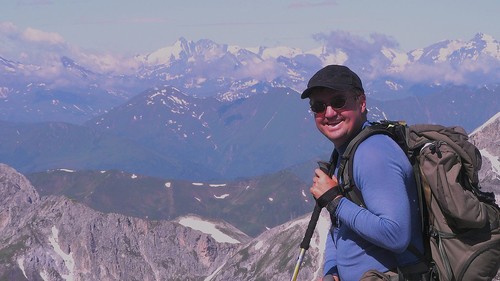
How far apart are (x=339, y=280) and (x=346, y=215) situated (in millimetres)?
2072

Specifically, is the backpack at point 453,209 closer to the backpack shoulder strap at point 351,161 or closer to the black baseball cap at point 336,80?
the backpack shoulder strap at point 351,161

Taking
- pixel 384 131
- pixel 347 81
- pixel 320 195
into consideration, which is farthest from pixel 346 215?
pixel 347 81

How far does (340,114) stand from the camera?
1188cm

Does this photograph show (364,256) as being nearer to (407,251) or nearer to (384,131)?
(407,251)

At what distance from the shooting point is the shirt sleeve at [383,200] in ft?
34.4

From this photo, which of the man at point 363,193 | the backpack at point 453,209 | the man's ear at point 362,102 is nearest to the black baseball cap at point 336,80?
the man at point 363,193

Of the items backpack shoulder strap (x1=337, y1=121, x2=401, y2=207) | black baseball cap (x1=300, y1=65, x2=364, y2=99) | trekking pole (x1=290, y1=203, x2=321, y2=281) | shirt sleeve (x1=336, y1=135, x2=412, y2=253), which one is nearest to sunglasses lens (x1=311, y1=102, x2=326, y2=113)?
black baseball cap (x1=300, y1=65, x2=364, y2=99)

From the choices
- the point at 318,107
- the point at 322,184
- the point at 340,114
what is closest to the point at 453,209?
the point at 322,184

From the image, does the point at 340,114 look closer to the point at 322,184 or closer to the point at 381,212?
the point at 322,184

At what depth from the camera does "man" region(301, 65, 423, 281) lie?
10570 millimetres

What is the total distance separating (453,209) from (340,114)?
2710 mm

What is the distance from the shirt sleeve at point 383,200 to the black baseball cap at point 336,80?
1206 millimetres

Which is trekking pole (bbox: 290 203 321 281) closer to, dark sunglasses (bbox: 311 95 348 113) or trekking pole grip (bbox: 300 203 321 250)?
trekking pole grip (bbox: 300 203 321 250)

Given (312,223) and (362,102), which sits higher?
(362,102)
